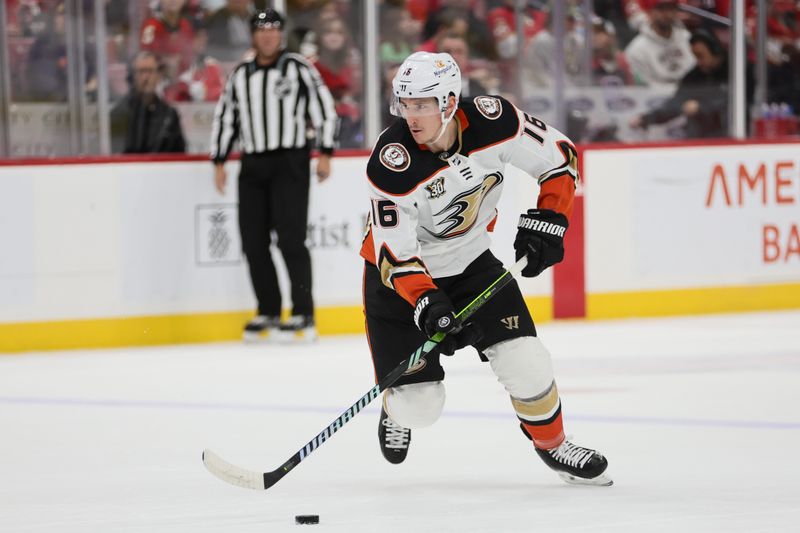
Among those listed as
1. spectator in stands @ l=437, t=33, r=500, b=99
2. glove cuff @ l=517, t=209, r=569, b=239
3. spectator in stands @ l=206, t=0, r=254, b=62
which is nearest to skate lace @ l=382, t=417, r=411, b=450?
glove cuff @ l=517, t=209, r=569, b=239

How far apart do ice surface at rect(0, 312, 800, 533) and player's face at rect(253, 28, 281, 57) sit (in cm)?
120

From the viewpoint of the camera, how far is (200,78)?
274 inches

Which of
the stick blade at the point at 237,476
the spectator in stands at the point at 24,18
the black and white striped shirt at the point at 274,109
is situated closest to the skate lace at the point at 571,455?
the stick blade at the point at 237,476

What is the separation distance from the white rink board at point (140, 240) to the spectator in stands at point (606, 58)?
1868 mm

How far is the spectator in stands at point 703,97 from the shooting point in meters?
7.82

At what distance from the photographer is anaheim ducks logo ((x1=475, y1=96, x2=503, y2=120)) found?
3.42 metres

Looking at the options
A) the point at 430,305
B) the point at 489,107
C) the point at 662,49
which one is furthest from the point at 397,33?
the point at 430,305

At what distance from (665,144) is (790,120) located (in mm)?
1359

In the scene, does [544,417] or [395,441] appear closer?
[544,417]

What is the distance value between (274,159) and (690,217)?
200 cm

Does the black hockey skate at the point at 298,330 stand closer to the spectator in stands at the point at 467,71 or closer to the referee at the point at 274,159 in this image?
the referee at the point at 274,159

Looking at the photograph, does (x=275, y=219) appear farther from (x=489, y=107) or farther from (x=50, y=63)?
(x=489, y=107)

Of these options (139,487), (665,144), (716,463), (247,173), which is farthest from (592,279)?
(139,487)

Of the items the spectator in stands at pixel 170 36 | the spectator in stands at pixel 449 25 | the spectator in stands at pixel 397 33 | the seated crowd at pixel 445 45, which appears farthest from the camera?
the spectator in stands at pixel 449 25
